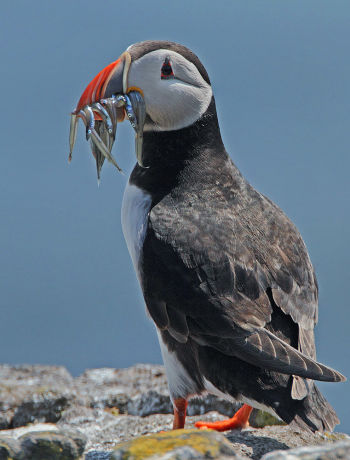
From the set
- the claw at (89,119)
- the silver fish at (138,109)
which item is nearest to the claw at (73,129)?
the claw at (89,119)

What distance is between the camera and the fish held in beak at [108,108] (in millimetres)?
5355

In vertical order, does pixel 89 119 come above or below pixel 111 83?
below

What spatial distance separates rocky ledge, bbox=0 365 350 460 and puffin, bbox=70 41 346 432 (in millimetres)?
432

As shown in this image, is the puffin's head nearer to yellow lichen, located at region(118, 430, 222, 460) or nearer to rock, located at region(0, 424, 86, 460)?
rock, located at region(0, 424, 86, 460)

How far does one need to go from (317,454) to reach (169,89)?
3221mm

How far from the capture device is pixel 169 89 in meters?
5.43

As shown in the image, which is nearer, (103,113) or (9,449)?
(9,449)

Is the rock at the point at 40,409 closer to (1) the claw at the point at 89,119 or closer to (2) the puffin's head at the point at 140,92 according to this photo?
(2) the puffin's head at the point at 140,92

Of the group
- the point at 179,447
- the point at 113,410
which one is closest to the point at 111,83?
the point at 179,447

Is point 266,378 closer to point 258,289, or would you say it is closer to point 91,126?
point 258,289

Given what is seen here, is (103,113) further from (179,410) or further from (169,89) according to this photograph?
(179,410)

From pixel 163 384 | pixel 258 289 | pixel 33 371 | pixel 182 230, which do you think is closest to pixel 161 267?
pixel 182 230

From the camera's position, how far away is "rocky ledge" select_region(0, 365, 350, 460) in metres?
3.30

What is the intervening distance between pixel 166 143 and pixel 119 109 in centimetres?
44
